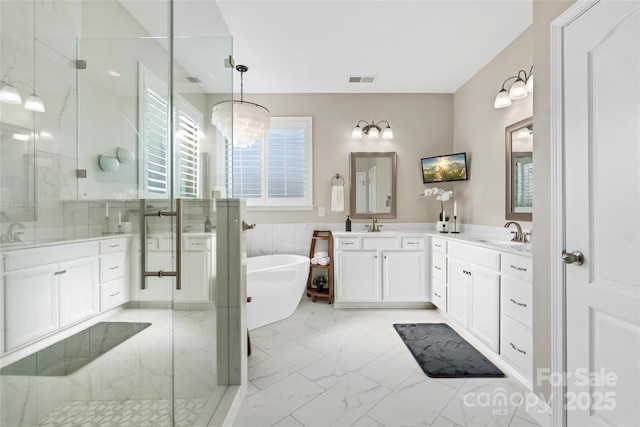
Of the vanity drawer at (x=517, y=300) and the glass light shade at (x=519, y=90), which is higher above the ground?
the glass light shade at (x=519, y=90)

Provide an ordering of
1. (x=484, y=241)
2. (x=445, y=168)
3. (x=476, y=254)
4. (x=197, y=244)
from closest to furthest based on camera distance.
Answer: (x=197, y=244) → (x=476, y=254) → (x=484, y=241) → (x=445, y=168)

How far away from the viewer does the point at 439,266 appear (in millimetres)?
3166

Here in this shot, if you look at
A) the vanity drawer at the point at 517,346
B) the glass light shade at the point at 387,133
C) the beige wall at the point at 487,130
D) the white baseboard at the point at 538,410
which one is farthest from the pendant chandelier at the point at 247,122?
the white baseboard at the point at 538,410

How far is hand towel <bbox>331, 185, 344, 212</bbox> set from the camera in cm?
384

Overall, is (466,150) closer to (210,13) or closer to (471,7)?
(471,7)

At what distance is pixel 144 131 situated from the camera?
0.97 metres

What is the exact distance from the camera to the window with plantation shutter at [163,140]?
979 mm

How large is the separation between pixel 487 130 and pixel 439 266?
5.03ft

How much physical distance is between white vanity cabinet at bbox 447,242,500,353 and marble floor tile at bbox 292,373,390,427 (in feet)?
3.30

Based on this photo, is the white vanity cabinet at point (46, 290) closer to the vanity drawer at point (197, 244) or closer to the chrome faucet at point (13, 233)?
the chrome faucet at point (13, 233)

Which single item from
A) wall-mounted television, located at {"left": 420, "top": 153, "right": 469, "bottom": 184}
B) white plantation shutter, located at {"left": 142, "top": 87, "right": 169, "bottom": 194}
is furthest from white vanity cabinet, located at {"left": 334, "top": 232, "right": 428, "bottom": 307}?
white plantation shutter, located at {"left": 142, "top": 87, "right": 169, "bottom": 194}

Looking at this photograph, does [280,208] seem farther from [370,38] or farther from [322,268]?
[370,38]

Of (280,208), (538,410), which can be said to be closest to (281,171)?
(280,208)

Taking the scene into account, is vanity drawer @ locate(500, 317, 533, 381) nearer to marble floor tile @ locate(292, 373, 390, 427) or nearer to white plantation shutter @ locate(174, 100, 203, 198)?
marble floor tile @ locate(292, 373, 390, 427)
